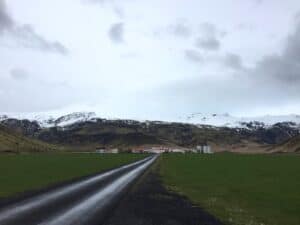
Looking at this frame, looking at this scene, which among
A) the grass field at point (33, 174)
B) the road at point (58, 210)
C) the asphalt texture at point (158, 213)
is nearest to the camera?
the road at point (58, 210)

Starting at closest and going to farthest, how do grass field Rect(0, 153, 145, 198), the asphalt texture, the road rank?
1. the road
2. the asphalt texture
3. grass field Rect(0, 153, 145, 198)

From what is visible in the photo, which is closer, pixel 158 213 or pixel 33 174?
pixel 158 213

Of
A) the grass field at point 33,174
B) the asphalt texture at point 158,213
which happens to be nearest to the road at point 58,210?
the asphalt texture at point 158,213

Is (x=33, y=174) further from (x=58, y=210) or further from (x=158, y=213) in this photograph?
(x=158, y=213)

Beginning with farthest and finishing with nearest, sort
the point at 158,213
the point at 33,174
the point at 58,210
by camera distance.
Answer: the point at 33,174 < the point at 158,213 < the point at 58,210

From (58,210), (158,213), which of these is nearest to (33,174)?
(58,210)

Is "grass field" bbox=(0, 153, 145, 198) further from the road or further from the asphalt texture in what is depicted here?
the asphalt texture

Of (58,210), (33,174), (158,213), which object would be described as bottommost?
(158,213)

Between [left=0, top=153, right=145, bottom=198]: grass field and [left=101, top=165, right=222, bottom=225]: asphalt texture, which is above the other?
[left=0, top=153, right=145, bottom=198]: grass field

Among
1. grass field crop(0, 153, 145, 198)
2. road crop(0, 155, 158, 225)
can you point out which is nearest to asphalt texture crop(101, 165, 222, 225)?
road crop(0, 155, 158, 225)

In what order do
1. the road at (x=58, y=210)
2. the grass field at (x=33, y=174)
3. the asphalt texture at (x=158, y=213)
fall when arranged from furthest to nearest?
the grass field at (x=33, y=174)
the asphalt texture at (x=158, y=213)
the road at (x=58, y=210)

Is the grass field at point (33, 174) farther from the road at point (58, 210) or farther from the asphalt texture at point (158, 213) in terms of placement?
the asphalt texture at point (158, 213)

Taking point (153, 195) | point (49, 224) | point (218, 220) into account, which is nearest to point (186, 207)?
point (218, 220)

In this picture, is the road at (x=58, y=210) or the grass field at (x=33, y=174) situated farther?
the grass field at (x=33, y=174)
